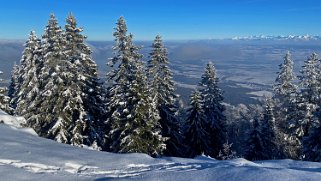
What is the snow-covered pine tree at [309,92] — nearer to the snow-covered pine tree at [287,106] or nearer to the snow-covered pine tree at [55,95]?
the snow-covered pine tree at [287,106]

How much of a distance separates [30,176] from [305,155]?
27.0 meters

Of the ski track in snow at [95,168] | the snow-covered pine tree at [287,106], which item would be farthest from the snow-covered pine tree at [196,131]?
the ski track in snow at [95,168]

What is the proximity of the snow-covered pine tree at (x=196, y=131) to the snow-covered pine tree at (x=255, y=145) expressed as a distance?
4690 mm

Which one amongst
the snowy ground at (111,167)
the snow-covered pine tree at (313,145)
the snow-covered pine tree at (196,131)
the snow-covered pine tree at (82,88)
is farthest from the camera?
the snow-covered pine tree at (196,131)

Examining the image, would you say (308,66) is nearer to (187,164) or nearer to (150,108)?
(150,108)

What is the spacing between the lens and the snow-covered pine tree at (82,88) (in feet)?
91.3

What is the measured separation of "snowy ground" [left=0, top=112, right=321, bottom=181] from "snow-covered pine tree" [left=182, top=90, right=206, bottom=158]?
2400cm

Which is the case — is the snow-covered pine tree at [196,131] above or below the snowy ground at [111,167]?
below

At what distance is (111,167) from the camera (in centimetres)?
1034

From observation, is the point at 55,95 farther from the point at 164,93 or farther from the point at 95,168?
the point at 95,168

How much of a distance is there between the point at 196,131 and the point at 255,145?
683 cm

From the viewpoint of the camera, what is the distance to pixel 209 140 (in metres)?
37.5

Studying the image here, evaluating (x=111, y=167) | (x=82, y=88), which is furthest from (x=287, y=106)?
(x=111, y=167)

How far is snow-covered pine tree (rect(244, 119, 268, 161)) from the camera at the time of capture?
37.7 m
